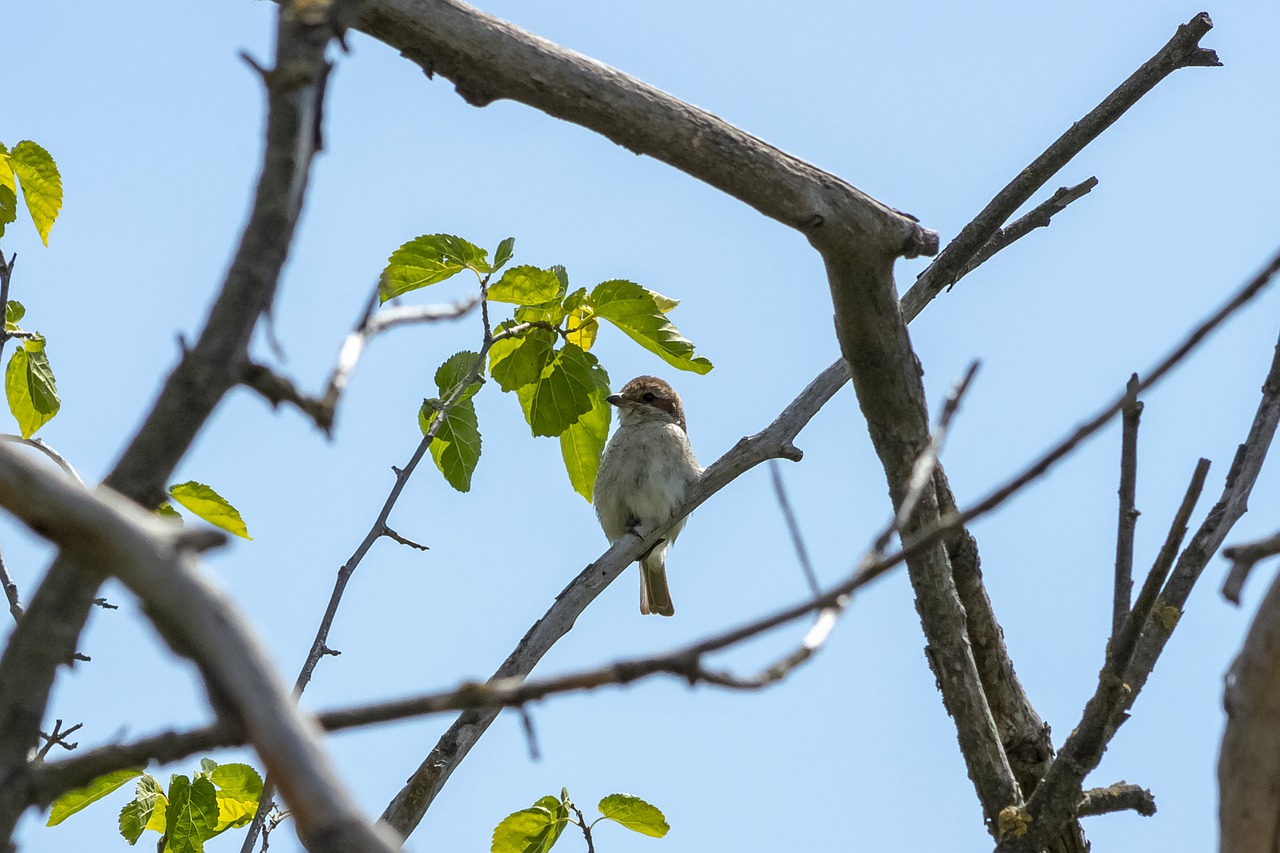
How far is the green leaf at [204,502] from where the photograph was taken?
2.93 meters

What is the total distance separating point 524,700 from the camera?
1444 millimetres

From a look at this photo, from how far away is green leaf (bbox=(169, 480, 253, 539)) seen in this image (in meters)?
2.93

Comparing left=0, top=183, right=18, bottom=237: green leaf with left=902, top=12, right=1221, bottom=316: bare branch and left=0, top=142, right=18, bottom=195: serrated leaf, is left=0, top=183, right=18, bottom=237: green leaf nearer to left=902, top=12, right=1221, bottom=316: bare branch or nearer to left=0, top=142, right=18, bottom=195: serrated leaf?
left=0, top=142, right=18, bottom=195: serrated leaf

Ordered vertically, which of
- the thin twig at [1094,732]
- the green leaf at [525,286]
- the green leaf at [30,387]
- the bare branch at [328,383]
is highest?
the green leaf at [525,286]

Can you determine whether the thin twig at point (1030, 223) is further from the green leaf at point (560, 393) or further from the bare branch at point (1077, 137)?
the green leaf at point (560, 393)

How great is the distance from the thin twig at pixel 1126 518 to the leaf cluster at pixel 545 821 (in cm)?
162

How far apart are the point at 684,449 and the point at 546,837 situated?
5.53 m

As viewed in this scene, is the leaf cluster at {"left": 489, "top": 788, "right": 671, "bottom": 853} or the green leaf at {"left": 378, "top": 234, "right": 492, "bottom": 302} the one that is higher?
the green leaf at {"left": 378, "top": 234, "right": 492, "bottom": 302}

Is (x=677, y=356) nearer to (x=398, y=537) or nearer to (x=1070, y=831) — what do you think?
(x=398, y=537)

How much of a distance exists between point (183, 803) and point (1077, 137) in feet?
11.2

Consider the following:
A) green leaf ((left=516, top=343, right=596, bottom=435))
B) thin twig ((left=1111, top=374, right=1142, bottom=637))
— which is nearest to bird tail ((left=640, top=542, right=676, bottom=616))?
green leaf ((left=516, top=343, right=596, bottom=435))

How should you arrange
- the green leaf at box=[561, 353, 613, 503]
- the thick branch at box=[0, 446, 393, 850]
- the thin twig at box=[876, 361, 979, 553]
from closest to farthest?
1. the thick branch at box=[0, 446, 393, 850]
2. the thin twig at box=[876, 361, 979, 553]
3. the green leaf at box=[561, 353, 613, 503]

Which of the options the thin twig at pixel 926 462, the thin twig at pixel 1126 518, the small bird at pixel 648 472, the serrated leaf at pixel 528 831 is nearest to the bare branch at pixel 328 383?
the thin twig at pixel 926 462

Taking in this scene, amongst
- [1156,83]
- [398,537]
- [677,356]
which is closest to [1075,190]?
[1156,83]
